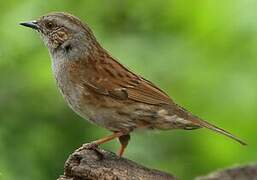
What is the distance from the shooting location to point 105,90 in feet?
31.1

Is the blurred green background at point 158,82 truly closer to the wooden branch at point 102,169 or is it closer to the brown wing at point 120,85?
the brown wing at point 120,85

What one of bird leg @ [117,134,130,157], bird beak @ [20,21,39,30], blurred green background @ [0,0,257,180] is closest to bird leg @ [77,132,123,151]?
bird leg @ [117,134,130,157]

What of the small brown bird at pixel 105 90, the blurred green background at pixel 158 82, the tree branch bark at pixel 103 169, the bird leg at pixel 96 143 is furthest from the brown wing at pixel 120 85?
the tree branch bark at pixel 103 169

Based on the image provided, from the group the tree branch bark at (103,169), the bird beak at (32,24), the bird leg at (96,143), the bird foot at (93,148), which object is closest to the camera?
the tree branch bark at (103,169)

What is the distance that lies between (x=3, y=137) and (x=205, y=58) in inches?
105

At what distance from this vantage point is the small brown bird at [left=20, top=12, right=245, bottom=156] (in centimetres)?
934

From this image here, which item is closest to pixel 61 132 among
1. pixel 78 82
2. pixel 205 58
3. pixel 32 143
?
pixel 32 143

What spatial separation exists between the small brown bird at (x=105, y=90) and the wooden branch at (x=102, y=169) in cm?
65

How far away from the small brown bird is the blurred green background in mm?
679

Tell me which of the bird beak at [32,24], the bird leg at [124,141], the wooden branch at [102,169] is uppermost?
the bird beak at [32,24]

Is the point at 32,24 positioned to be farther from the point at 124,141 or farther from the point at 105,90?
the point at 124,141

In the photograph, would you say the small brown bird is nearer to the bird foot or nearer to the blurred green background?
the bird foot

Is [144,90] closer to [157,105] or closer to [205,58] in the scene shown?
[157,105]

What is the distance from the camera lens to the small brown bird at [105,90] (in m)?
→ 9.34
